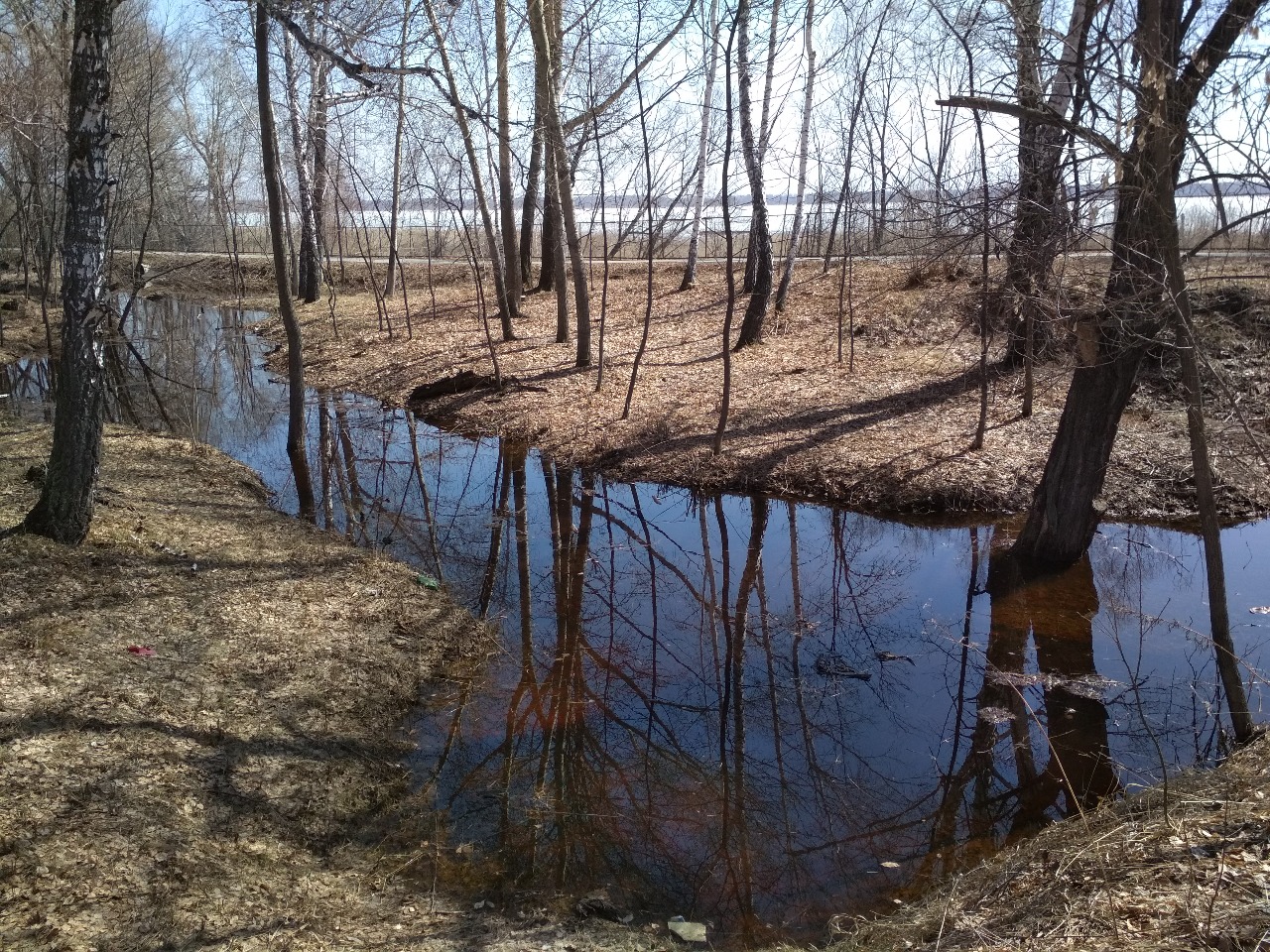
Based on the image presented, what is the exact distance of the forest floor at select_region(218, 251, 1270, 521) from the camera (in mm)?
10508

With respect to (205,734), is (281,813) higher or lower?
lower

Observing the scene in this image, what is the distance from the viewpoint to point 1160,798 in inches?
174

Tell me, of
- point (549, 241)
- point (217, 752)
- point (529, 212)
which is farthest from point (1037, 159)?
point (529, 212)

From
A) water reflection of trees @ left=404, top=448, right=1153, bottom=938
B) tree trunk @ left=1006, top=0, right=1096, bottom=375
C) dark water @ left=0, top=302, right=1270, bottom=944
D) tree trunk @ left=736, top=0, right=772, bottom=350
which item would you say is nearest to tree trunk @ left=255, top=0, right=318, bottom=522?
dark water @ left=0, top=302, right=1270, bottom=944

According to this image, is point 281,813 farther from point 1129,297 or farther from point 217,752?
point 1129,297

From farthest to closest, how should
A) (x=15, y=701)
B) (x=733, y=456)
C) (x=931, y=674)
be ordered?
(x=733, y=456), (x=931, y=674), (x=15, y=701)

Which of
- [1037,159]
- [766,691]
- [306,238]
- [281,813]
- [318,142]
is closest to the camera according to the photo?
[281,813]

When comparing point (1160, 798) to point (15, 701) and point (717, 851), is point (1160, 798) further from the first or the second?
point (15, 701)

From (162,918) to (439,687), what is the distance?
2.93 metres

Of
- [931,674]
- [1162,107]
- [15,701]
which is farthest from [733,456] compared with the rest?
[15,701]

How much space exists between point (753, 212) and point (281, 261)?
772 cm

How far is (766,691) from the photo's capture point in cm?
689

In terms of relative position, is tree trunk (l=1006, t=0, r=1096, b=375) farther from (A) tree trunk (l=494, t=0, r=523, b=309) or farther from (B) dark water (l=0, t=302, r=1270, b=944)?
(A) tree trunk (l=494, t=0, r=523, b=309)

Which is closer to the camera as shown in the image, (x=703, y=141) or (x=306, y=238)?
(x=703, y=141)
